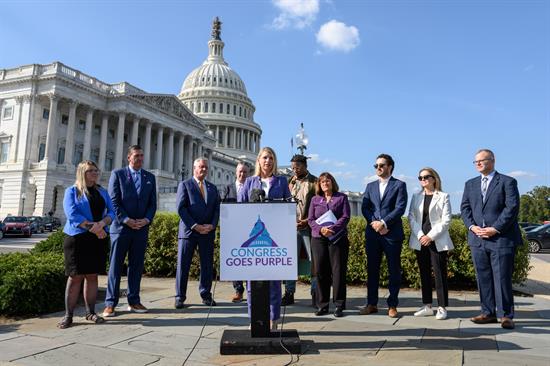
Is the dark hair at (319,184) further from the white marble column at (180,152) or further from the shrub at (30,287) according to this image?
the white marble column at (180,152)

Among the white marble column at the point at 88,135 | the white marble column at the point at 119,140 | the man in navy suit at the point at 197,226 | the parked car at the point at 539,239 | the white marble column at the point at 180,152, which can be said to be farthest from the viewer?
the white marble column at the point at 180,152

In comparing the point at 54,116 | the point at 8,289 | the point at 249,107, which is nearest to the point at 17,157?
the point at 54,116

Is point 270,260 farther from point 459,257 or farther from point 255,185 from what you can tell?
point 459,257

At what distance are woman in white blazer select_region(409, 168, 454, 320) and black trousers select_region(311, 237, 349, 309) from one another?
3.92 ft

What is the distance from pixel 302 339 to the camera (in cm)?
510

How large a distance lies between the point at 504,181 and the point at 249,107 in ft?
369

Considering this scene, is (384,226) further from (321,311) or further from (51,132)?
(51,132)

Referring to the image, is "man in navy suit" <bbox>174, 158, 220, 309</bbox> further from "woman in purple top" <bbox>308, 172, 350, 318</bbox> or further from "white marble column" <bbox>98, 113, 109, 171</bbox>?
"white marble column" <bbox>98, 113, 109, 171</bbox>

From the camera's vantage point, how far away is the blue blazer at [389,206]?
6.75 meters

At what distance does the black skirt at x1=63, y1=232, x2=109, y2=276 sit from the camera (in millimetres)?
5805

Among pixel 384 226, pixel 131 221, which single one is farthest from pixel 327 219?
pixel 131 221

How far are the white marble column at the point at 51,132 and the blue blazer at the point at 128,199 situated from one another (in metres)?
49.6

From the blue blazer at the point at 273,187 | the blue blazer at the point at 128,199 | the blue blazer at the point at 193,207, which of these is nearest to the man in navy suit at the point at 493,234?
the blue blazer at the point at 273,187

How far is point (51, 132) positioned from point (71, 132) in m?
2.59
